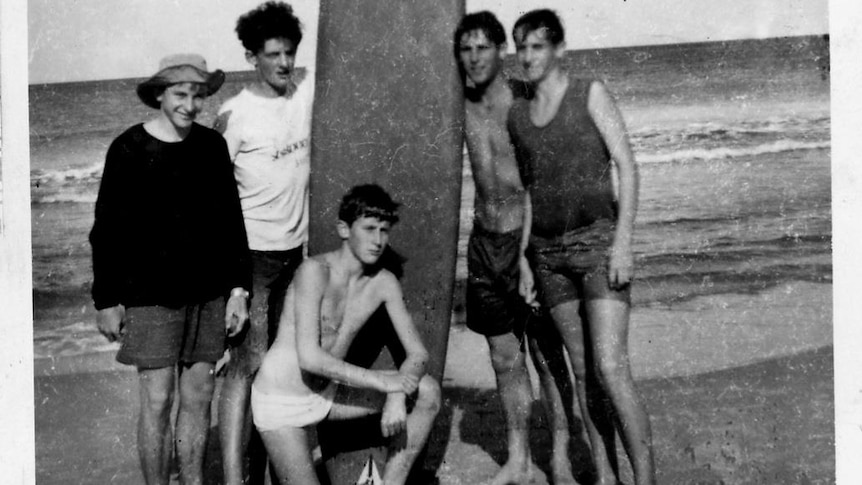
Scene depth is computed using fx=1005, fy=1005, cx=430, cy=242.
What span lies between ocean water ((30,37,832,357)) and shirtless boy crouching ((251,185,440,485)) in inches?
28.2

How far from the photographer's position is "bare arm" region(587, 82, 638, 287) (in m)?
3.56

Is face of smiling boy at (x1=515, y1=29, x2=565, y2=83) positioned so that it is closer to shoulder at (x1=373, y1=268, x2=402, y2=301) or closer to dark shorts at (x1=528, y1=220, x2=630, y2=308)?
dark shorts at (x1=528, y1=220, x2=630, y2=308)

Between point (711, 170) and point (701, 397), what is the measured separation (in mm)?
846

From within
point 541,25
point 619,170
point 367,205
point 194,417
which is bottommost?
point 194,417

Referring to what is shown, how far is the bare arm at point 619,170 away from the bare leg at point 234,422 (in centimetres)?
142

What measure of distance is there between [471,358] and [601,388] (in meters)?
0.50

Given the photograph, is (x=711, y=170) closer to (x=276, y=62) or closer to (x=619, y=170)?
(x=619, y=170)

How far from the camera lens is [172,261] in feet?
11.8

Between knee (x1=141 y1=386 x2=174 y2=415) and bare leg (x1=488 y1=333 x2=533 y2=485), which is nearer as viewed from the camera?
knee (x1=141 y1=386 x2=174 y2=415)

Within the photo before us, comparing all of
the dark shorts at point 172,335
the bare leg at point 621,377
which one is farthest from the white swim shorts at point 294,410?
the bare leg at point 621,377

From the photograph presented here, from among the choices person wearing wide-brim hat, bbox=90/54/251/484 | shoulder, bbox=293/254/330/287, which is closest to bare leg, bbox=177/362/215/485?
person wearing wide-brim hat, bbox=90/54/251/484

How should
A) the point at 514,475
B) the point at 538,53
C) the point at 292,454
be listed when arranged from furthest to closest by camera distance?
1. the point at 514,475
2. the point at 538,53
3. the point at 292,454

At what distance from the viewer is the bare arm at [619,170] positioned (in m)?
3.56

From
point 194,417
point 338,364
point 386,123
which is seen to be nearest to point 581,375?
point 338,364
